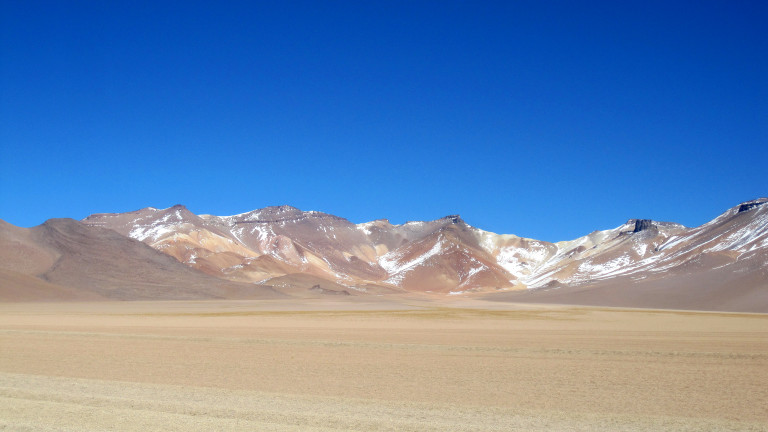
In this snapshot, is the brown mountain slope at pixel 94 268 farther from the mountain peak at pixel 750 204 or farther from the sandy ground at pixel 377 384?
the mountain peak at pixel 750 204

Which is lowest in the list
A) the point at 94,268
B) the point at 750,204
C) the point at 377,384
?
the point at 377,384

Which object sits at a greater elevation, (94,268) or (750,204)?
(750,204)

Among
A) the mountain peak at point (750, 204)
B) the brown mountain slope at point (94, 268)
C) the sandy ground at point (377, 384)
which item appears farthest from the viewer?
the mountain peak at point (750, 204)

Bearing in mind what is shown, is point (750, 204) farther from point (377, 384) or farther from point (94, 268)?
point (377, 384)

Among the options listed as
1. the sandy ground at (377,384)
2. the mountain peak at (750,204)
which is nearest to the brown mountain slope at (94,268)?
the sandy ground at (377,384)

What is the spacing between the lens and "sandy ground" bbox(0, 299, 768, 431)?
1419cm

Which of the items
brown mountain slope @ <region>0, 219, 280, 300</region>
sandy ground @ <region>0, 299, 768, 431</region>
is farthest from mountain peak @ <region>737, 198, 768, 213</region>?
sandy ground @ <region>0, 299, 768, 431</region>

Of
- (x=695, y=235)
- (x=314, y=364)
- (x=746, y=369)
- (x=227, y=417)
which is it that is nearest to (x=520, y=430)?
(x=227, y=417)

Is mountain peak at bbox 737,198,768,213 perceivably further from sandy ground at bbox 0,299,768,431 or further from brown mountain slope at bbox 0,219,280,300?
sandy ground at bbox 0,299,768,431

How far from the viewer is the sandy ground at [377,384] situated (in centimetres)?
1419

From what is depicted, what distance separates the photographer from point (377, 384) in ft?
63.4

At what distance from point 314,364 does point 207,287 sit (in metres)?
103

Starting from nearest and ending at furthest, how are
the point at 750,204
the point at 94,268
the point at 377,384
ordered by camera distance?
the point at 377,384 → the point at 94,268 → the point at 750,204

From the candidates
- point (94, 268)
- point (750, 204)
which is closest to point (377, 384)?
point (94, 268)
